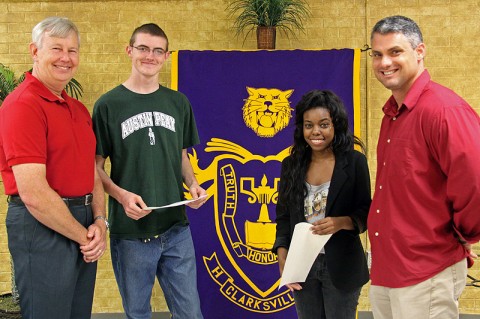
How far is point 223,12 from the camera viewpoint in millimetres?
4645

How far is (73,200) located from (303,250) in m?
0.97

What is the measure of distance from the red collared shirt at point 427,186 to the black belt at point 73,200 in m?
1.18

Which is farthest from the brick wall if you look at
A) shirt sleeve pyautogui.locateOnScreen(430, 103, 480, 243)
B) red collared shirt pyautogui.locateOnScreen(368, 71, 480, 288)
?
shirt sleeve pyautogui.locateOnScreen(430, 103, 480, 243)

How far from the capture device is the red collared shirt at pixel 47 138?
207 centimetres

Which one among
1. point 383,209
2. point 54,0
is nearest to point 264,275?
point 383,209

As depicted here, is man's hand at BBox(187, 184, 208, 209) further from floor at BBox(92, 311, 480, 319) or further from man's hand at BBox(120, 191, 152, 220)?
floor at BBox(92, 311, 480, 319)

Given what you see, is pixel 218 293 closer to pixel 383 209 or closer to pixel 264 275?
pixel 264 275

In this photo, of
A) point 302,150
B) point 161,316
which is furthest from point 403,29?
point 161,316

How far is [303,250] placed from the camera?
235 centimetres

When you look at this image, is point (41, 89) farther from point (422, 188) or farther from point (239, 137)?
point (239, 137)

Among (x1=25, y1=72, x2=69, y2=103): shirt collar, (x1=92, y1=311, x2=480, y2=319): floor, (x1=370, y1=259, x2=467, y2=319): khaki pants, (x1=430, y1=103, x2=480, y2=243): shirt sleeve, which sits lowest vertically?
(x1=92, y1=311, x2=480, y2=319): floor

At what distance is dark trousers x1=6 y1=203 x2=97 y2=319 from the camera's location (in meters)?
2.13

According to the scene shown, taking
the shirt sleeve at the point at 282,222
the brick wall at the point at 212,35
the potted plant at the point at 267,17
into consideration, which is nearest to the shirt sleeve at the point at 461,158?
the shirt sleeve at the point at 282,222

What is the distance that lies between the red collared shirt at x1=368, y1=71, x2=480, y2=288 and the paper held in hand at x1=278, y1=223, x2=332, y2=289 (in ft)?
1.18
